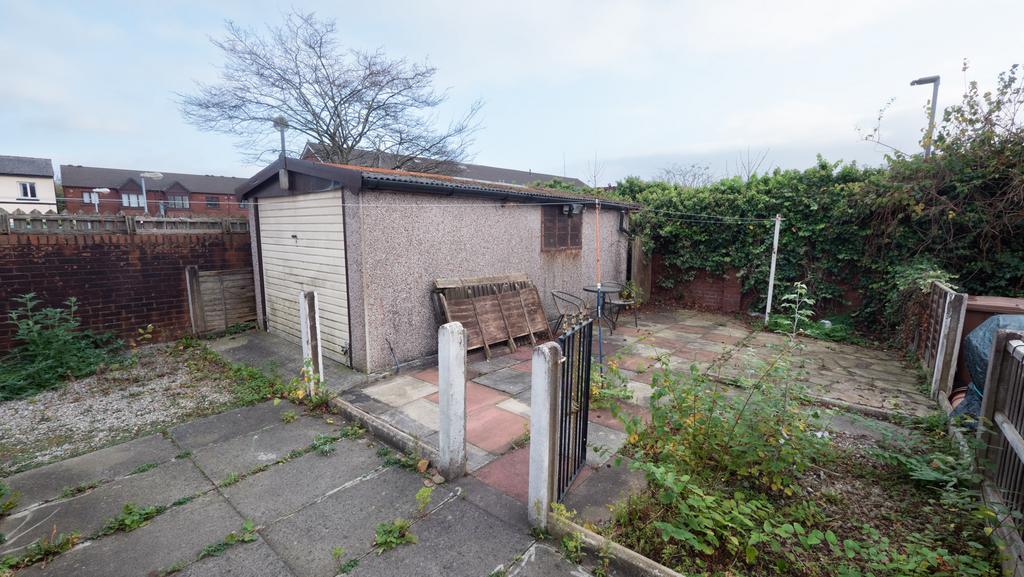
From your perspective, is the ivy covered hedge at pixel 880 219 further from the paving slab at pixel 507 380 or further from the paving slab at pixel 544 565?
the paving slab at pixel 544 565

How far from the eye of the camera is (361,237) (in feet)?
16.0

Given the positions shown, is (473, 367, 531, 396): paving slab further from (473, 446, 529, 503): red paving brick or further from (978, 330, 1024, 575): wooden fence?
(978, 330, 1024, 575): wooden fence

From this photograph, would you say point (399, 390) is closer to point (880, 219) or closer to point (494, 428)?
point (494, 428)

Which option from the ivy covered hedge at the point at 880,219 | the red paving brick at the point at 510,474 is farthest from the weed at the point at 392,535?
the ivy covered hedge at the point at 880,219

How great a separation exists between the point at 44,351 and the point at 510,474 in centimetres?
609

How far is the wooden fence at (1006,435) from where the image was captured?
86.3 inches

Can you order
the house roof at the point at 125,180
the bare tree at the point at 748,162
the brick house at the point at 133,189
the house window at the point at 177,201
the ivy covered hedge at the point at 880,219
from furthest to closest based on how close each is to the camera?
the house roof at the point at 125,180, the brick house at the point at 133,189, the house window at the point at 177,201, the bare tree at the point at 748,162, the ivy covered hedge at the point at 880,219

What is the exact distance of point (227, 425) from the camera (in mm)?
4043

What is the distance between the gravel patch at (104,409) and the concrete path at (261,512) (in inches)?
12.8

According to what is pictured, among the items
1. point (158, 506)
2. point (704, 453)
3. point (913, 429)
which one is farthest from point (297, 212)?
point (913, 429)

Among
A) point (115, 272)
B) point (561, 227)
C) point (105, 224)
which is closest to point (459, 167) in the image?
point (561, 227)

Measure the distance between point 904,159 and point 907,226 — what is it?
1.10 meters

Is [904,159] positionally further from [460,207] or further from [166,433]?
[166,433]

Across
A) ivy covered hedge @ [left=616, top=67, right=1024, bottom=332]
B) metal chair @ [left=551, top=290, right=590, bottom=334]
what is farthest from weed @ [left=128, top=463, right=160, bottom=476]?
ivy covered hedge @ [left=616, top=67, right=1024, bottom=332]
